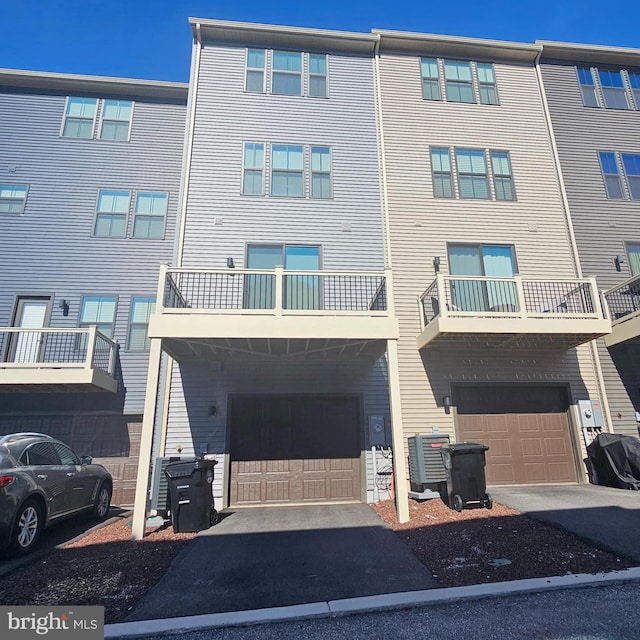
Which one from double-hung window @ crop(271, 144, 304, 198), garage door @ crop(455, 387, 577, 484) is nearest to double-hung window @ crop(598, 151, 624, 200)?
garage door @ crop(455, 387, 577, 484)

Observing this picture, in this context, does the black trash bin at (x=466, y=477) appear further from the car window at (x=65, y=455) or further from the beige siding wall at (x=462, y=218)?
the car window at (x=65, y=455)

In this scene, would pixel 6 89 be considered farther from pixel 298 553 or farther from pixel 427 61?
pixel 298 553

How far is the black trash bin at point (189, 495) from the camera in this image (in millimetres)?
6250

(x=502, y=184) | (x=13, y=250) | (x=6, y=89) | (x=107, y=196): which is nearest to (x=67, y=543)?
(x=13, y=250)

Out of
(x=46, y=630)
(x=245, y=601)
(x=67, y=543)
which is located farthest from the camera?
(x=67, y=543)

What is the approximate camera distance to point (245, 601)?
378cm

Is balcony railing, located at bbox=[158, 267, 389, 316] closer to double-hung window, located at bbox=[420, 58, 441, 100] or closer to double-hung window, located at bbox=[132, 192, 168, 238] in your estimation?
double-hung window, located at bbox=[132, 192, 168, 238]

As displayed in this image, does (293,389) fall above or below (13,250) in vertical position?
below

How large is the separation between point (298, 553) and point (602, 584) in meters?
3.38

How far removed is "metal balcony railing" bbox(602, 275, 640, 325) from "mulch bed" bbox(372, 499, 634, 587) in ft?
19.7

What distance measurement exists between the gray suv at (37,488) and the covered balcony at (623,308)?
1143cm

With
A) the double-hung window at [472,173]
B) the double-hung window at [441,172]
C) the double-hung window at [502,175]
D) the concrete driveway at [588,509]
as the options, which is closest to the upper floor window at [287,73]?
the double-hung window at [441,172]

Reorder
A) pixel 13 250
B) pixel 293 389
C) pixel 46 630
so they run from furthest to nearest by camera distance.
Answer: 1. pixel 13 250
2. pixel 293 389
3. pixel 46 630

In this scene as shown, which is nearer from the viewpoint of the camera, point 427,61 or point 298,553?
point 298,553
